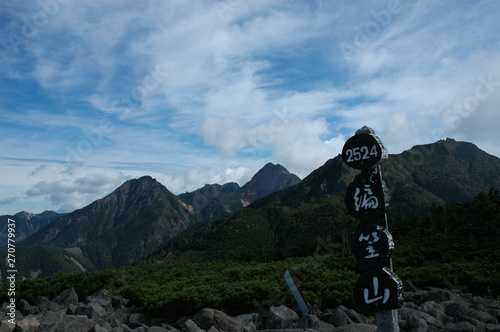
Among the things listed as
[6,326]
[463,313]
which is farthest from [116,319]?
[463,313]

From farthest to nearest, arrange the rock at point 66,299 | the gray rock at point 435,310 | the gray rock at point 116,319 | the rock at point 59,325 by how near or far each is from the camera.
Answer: the rock at point 66,299
the gray rock at point 116,319
the gray rock at point 435,310
the rock at point 59,325

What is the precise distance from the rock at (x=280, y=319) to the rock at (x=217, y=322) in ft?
3.31

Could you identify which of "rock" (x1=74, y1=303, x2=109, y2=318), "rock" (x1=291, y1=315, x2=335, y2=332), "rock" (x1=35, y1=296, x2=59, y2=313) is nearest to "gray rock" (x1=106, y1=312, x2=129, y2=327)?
"rock" (x1=74, y1=303, x2=109, y2=318)

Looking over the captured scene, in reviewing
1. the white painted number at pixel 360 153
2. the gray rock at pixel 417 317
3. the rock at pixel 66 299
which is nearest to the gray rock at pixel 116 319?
the rock at pixel 66 299

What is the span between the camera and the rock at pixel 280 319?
38.1 ft

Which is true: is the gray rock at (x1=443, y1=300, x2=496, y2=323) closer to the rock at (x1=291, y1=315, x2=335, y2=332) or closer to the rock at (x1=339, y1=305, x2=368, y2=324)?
the rock at (x1=339, y1=305, x2=368, y2=324)

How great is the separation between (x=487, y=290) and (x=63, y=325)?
18.0 m

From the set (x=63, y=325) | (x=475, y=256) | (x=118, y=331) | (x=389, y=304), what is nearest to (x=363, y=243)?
(x=389, y=304)

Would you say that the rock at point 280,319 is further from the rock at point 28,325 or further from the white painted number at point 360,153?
the white painted number at point 360,153

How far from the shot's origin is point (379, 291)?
6.00m

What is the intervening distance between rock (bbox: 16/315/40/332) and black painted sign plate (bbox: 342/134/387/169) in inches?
389

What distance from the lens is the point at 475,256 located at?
987 inches

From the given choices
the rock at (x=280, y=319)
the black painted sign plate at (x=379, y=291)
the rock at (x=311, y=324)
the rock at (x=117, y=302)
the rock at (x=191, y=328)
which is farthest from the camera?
the rock at (x=117, y=302)

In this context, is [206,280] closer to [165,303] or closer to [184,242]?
[165,303]
